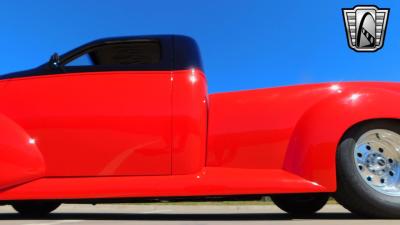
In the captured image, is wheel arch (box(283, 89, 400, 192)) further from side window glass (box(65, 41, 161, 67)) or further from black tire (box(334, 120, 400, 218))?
side window glass (box(65, 41, 161, 67))

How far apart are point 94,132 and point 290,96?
175 centimetres

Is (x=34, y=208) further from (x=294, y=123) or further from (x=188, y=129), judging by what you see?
(x=294, y=123)

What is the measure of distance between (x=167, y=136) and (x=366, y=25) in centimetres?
579

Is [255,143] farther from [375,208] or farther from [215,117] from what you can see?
[375,208]

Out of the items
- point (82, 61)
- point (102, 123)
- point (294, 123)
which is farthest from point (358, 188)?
point (82, 61)

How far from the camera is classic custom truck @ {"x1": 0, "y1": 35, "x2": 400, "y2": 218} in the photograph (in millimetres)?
3871

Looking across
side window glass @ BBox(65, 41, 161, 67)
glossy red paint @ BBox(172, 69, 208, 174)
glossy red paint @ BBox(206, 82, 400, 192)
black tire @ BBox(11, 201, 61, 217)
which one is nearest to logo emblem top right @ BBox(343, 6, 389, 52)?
glossy red paint @ BBox(206, 82, 400, 192)

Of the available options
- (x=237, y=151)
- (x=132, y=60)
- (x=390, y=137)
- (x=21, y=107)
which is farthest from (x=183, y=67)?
(x=390, y=137)

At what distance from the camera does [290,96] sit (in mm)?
4078

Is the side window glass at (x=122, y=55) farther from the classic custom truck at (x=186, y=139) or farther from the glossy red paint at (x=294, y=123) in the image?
the glossy red paint at (x=294, y=123)

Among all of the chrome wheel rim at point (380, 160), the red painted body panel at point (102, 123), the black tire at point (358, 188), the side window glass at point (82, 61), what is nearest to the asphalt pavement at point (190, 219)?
the black tire at point (358, 188)

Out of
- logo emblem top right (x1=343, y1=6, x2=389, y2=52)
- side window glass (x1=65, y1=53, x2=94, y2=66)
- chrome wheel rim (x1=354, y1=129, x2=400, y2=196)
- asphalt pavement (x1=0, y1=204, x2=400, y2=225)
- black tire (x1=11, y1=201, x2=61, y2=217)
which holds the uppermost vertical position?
logo emblem top right (x1=343, y1=6, x2=389, y2=52)

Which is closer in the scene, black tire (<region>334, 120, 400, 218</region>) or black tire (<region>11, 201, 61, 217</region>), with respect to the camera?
black tire (<region>334, 120, 400, 218</region>)

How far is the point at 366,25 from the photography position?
8.38 metres
